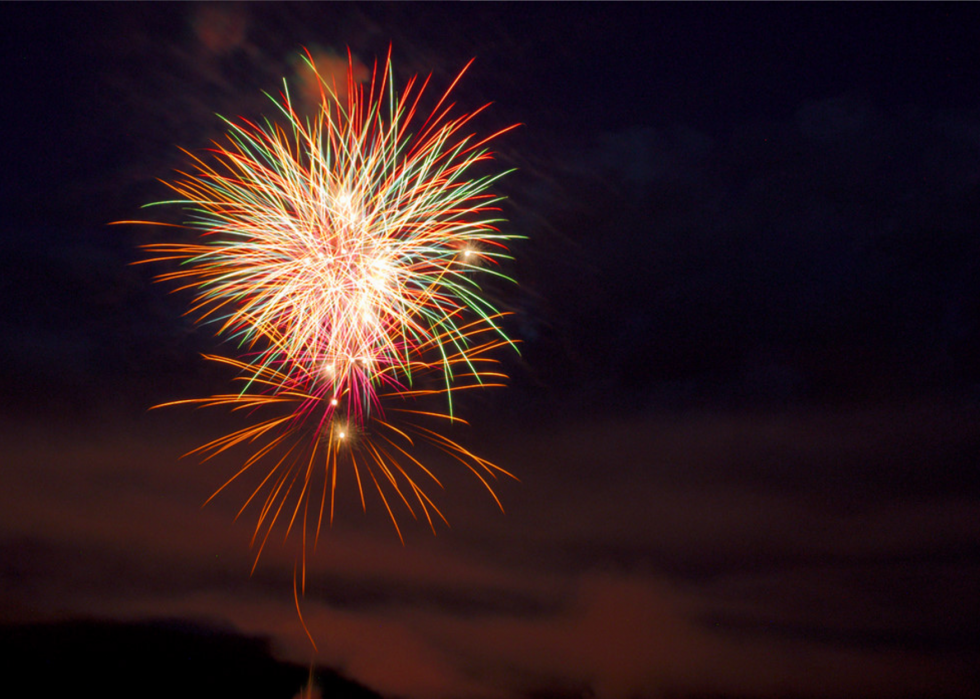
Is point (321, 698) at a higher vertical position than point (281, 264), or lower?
lower

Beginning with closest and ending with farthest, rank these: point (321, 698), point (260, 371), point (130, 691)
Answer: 1. point (260, 371)
2. point (321, 698)
3. point (130, 691)

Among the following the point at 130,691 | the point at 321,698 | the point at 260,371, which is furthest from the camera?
the point at 130,691

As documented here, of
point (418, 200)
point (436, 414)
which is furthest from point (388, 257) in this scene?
point (436, 414)

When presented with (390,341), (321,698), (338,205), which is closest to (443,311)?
(390,341)

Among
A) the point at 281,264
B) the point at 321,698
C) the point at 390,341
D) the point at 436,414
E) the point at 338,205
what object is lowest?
the point at 321,698

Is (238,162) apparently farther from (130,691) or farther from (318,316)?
(130,691)

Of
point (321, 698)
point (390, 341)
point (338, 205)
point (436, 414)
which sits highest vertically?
point (338, 205)

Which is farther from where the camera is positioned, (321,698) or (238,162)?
(321,698)

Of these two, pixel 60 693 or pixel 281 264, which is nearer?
pixel 281 264

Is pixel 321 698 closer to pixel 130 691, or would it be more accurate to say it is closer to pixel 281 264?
pixel 130 691
